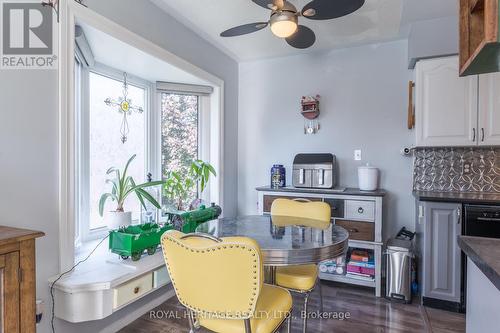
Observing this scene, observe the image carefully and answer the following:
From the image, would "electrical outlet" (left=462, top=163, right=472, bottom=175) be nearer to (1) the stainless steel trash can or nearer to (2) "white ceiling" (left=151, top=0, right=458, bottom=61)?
(1) the stainless steel trash can

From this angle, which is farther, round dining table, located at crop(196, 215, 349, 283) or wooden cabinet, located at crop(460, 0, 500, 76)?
round dining table, located at crop(196, 215, 349, 283)

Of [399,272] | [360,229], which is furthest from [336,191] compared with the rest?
[399,272]

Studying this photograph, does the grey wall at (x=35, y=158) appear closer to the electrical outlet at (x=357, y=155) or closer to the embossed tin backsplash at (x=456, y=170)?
the electrical outlet at (x=357, y=155)

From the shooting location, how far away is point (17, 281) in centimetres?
108

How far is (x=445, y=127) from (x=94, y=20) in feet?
9.46

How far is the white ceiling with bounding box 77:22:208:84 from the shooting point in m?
2.00

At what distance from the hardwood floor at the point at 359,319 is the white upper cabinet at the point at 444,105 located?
145 cm

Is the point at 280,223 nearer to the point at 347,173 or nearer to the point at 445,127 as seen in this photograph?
the point at 347,173

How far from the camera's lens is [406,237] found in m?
2.80

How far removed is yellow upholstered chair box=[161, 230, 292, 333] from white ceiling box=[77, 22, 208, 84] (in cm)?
154

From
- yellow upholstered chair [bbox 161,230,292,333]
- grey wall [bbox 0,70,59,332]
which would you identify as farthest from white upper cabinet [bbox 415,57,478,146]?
grey wall [bbox 0,70,59,332]

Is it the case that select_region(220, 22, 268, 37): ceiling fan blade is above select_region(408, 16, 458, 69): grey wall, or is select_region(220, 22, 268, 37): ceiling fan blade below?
below

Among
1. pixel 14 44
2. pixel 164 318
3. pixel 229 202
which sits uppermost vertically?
pixel 14 44

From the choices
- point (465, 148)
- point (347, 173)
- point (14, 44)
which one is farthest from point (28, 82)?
point (465, 148)
